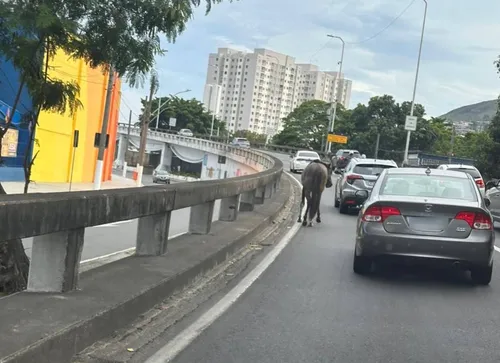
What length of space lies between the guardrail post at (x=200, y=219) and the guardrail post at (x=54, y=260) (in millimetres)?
4277

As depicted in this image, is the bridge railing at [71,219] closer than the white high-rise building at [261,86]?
Yes

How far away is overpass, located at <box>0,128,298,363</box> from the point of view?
442 centimetres

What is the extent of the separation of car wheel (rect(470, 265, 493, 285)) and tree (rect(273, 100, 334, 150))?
8609cm

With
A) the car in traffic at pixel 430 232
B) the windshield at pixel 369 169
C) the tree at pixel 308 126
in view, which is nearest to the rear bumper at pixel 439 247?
the car in traffic at pixel 430 232

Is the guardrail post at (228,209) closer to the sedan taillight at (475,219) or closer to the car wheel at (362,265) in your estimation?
the car wheel at (362,265)

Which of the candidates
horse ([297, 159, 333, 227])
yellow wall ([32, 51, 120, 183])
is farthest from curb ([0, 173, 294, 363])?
yellow wall ([32, 51, 120, 183])

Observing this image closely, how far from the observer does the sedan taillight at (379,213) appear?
8.17 metres

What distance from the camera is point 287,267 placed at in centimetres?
914

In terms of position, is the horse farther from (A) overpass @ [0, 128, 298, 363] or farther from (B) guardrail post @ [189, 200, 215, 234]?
(A) overpass @ [0, 128, 298, 363]

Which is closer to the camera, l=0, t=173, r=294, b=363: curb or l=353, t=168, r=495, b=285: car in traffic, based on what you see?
Answer: l=0, t=173, r=294, b=363: curb

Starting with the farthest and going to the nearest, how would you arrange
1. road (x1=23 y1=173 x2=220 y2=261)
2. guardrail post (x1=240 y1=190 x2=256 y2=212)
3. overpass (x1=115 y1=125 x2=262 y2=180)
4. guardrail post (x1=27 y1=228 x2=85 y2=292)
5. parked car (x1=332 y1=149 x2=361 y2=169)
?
1. overpass (x1=115 y1=125 x2=262 y2=180)
2. parked car (x1=332 y1=149 x2=361 y2=169)
3. guardrail post (x1=240 y1=190 x2=256 y2=212)
4. road (x1=23 y1=173 x2=220 y2=261)
5. guardrail post (x1=27 y1=228 x2=85 y2=292)

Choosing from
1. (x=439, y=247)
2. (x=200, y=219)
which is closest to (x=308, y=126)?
(x=200, y=219)

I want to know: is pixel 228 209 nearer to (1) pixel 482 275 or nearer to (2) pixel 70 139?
(1) pixel 482 275

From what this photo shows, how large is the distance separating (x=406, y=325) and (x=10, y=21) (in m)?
4.67
